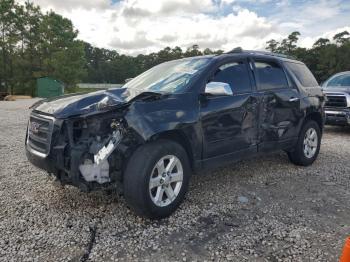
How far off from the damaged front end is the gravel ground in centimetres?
49

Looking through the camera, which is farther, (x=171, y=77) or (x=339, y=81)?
(x=339, y=81)

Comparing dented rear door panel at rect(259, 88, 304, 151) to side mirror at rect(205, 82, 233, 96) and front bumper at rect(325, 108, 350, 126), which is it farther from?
front bumper at rect(325, 108, 350, 126)

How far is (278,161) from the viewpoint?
567cm

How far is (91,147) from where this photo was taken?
3.08 meters

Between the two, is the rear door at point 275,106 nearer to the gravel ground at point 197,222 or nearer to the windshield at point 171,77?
the gravel ground at point 197,222

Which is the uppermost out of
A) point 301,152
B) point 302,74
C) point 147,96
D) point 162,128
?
point 302,74

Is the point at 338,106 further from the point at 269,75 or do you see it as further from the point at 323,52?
the point at 323,52

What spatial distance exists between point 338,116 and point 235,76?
5.78 metres

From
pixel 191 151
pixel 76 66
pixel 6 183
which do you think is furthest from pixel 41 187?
pixel 76 66

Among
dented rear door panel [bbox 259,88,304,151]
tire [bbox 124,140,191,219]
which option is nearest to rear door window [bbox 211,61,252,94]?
dented rear door panel [bbox 259,88,304,151]

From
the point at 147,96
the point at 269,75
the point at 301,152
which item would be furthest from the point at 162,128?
the point at 301,152

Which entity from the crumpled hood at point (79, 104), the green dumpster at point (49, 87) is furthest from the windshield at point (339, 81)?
the green dumpster at point (49, 87)

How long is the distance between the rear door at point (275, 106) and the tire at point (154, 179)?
1592 mm

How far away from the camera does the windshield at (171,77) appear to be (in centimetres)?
381
